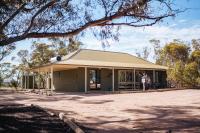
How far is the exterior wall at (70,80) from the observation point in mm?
30922

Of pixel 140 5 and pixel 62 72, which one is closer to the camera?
pixel 140 5

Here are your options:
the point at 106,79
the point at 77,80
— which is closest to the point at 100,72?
the point at 106,79

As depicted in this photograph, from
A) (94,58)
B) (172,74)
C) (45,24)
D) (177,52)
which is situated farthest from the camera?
(177,52)

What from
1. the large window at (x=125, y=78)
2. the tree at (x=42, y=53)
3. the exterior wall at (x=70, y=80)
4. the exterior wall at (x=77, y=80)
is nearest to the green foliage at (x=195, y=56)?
the exterior wall at (x=77, y=80)

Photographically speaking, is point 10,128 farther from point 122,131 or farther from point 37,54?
point 37,54

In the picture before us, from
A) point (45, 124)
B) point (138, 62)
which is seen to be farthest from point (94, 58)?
point (45, 124)

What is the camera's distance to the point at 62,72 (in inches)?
1401

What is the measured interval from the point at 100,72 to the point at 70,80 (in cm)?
325

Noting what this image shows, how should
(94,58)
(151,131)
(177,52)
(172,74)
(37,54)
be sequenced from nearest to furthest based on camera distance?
(151,131) → (94,58) → (172,74) → (177,52) → (37,54)

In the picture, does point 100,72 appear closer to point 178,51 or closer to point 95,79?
point 95,79

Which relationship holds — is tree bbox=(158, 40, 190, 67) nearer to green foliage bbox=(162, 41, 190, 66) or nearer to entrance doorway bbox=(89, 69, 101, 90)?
green foliage bbox=(162, 41, 190, 66)

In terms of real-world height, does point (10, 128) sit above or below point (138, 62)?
below

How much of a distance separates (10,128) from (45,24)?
16.8ft

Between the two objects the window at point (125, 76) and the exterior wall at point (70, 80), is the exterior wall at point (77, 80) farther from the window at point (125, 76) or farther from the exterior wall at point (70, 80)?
the window at point (125, 76)
